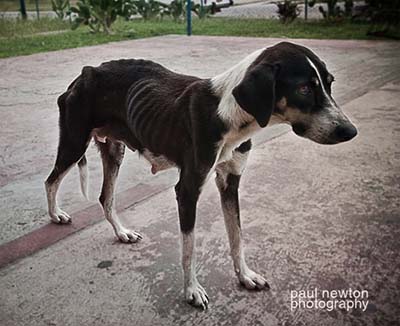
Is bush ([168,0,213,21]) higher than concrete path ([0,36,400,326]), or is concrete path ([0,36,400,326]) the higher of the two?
bush ([168,0,213,21])

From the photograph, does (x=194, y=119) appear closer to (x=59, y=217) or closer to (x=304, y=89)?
(x=304, y=89)

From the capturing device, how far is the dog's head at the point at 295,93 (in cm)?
186

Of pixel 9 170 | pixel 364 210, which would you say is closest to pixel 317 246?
pixel 364 210

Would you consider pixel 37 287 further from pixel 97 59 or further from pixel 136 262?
pixel 97 59

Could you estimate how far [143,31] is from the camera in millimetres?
12781

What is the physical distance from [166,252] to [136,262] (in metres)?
0.18

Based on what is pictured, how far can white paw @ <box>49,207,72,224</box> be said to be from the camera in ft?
9.55

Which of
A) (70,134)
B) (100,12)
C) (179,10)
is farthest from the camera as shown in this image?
(179,10)

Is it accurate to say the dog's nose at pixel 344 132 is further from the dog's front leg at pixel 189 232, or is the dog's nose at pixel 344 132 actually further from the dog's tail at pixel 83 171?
the dog's tail at pixel 83 171

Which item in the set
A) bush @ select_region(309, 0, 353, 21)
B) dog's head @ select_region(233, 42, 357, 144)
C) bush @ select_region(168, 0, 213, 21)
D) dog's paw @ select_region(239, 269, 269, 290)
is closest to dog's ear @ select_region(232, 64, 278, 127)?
dog's head @ select_region(233, 42, 357, 144)

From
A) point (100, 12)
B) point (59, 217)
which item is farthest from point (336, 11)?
point (59, 217)

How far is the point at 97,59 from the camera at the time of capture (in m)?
8.33

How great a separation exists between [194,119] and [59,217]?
126cm

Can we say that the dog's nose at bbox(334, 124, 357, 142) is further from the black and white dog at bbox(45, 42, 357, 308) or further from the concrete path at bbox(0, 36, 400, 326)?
the concrete path at bbox(0, 36, 400, 326)
